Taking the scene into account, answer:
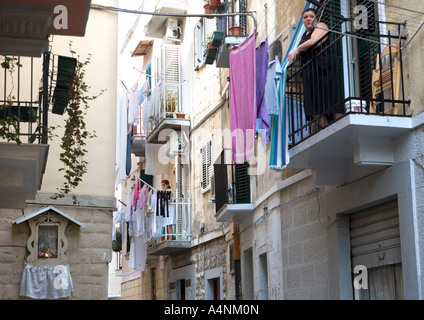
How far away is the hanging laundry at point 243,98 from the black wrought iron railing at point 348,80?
1181mm

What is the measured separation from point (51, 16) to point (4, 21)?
0.56 metres

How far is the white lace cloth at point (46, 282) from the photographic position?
15.7 m

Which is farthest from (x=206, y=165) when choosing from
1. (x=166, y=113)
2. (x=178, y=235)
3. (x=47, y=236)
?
(x=47, y=236)

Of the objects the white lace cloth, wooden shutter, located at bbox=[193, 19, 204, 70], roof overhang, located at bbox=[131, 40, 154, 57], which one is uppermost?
roof overhang, located at bbox=[131, 40, 154, 57]

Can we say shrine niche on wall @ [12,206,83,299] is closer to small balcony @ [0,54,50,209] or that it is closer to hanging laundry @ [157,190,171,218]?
small balcony @ [0,54,50,209]

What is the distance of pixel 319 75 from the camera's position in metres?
9.99

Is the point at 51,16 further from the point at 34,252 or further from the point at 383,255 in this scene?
the point at 34,252

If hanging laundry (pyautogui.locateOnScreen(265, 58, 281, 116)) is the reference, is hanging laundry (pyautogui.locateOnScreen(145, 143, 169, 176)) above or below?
above

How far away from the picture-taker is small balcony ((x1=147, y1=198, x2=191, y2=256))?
22094 mm

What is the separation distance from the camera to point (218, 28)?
62.2 feet

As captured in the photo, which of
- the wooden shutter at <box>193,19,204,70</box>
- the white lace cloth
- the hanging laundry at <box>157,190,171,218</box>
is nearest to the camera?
the white lace cloth

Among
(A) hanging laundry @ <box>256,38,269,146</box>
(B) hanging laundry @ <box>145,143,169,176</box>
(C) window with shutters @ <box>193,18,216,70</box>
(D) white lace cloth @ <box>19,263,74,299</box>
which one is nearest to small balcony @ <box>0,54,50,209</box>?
(A) hanging laundry @ <box>256,38,269,146</box>

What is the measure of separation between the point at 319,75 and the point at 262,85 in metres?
1.64

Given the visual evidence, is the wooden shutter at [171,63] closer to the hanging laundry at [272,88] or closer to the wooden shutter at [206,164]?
the wooden shutter at [206,164]
